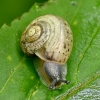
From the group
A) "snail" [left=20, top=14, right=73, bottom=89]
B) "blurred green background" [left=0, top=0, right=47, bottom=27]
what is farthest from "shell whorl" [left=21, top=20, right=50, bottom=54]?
"blurred green background" [left=0, top=0, right=47, bottom=27]

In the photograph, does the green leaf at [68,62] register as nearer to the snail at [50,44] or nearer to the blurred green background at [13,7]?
the snail at [50,44]

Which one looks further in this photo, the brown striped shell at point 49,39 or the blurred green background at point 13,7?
the blurred green background at point 13,7

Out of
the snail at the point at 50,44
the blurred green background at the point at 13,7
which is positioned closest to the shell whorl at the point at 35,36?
the snail at the point at 50,44

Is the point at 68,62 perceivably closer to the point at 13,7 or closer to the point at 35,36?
the point at 35,36

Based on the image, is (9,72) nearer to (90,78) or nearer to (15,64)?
(15,64)

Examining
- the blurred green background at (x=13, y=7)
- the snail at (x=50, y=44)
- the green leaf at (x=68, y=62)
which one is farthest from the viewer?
the blurred green background at (x=13, y=7)

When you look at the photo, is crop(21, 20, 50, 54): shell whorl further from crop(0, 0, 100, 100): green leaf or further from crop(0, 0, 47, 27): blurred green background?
Result: crop(0, 0, 47, 27): blurred green background
